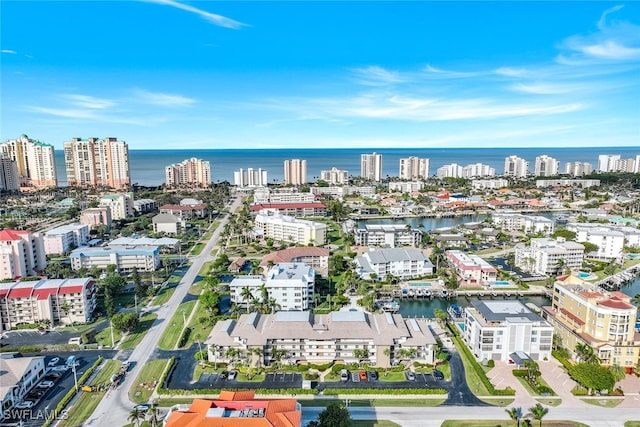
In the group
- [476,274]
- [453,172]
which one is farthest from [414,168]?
[476,274]

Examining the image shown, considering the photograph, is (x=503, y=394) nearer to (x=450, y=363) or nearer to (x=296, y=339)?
(x=450, y=363)

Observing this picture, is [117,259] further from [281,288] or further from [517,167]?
[517,167]

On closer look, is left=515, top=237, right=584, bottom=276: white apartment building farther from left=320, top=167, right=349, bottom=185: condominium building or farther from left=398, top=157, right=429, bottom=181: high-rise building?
left=398, top=157, right=429, bottom=181: high-rise building

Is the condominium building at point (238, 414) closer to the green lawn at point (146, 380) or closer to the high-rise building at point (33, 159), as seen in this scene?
the green lawn at point (146, 380)

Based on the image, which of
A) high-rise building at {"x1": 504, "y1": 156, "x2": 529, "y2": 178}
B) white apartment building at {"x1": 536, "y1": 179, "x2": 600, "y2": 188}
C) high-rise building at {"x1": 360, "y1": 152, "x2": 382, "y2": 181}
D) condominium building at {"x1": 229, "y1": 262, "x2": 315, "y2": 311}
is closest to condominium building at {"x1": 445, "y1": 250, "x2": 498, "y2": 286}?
condominium building at {"x1": 229, "y1": 262, "x2": 315, "y2": 311}

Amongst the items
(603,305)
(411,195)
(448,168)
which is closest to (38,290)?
(603,305)
